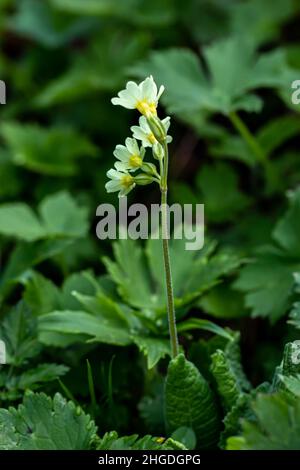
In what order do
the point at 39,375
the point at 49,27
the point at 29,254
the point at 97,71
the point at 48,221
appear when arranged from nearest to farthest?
the point at 39,375 → the point at 29,254 → the point at 48,221 → the point at 97,71 → the point at 49,27

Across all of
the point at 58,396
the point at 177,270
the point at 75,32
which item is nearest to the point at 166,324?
the point at 177,270

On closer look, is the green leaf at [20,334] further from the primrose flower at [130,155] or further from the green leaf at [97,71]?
the green leaf at [97,71]

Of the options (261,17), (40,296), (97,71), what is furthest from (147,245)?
(261,17)

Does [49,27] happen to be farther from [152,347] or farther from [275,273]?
[152,347]

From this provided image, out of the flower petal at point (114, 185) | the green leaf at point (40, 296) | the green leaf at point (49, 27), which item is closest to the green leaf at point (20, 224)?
the green leaf at point (40, 296)

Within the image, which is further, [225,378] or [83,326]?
[83,326]

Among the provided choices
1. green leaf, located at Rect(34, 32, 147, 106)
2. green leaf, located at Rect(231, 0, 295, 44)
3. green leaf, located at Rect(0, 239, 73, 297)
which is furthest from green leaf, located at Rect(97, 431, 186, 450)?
green leaf, located at Rect(231, 0, 295, 44)
